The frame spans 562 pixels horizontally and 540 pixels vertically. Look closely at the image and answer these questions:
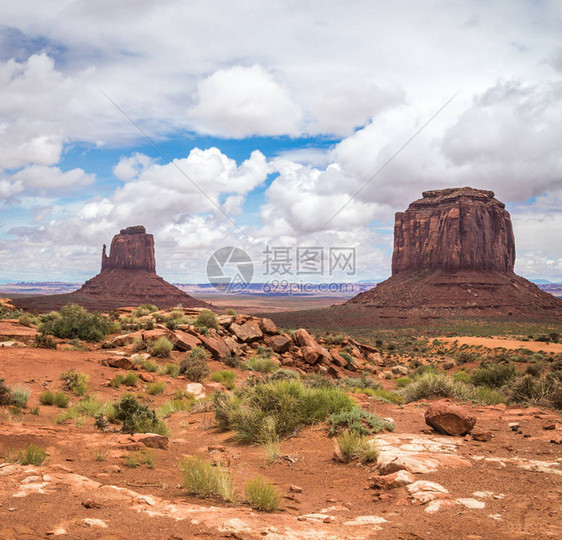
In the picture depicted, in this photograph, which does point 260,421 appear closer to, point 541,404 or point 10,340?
point 541,404

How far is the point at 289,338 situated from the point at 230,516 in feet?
65.8

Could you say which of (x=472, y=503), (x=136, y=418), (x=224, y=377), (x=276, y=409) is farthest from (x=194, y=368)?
(x=472, y=503)

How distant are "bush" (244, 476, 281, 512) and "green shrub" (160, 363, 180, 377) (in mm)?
12230

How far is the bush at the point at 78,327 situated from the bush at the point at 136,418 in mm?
12558

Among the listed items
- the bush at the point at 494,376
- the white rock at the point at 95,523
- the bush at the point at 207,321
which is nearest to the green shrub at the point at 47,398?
the white rock at the point at 95,523

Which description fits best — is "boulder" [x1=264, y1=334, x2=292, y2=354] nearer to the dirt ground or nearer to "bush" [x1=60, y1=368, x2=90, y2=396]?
"bush" [x1=60, y1=368, x2=90, y2=396]

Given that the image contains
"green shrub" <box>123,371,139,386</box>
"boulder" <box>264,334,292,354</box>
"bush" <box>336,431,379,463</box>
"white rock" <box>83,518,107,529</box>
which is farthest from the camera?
"boulder" <box>264,334,292,354</box>

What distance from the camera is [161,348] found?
18.9m

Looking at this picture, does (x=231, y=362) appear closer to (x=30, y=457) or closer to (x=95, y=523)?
(x=30, y=457)

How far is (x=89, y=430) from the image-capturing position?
9547 millimetres

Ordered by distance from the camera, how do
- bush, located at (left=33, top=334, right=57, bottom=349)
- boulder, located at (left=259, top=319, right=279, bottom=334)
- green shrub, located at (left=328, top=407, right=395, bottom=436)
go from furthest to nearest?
boulder, located at (left=259, top=319, right=279, bottom=334) → bush, located at (left=33, top=334, right=57, bottom=349) → green shrub, located at (left=328, top=407, right=395, bottom=436)

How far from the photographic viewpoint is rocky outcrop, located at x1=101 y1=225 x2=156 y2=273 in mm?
156000

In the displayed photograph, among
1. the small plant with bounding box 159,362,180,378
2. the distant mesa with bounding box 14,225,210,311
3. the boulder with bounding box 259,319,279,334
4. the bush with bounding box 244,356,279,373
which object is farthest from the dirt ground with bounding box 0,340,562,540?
the distant mesa with bounding box 14,225,210,311

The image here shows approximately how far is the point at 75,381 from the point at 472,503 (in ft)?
41.6
